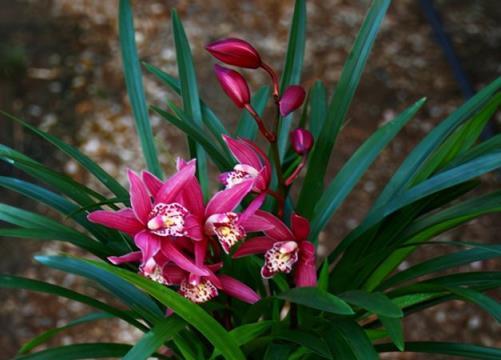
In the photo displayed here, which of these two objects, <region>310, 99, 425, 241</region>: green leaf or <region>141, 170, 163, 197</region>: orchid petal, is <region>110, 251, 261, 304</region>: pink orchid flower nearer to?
<region>141, 170, 163, 197</region>: orchid petal

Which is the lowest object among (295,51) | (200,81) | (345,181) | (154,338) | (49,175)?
(154,338)

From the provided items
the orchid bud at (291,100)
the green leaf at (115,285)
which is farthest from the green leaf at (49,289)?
the orchid bud at (291,100)

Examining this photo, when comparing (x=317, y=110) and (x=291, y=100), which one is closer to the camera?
(x=291, y=100)

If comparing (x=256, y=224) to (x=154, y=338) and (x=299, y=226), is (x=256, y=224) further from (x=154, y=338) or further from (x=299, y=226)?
(x=154, y=338)

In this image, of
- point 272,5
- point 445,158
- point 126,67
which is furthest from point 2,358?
point 272,5

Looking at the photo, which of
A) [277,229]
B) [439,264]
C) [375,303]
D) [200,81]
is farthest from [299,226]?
[200,81]

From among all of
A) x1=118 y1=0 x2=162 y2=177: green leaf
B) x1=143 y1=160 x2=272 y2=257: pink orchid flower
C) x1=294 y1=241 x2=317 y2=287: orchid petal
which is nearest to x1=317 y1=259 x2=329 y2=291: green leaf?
x1=294 y1=241 x2=317 y2=287: orchid petal
